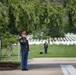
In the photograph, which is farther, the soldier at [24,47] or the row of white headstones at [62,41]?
the row of white headstones at [62,41]

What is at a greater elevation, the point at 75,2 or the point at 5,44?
the point at 75,2

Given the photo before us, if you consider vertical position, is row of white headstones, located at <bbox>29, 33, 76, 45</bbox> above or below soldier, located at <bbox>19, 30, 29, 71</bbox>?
below

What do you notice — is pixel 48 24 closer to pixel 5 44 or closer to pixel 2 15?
pixel 2 15

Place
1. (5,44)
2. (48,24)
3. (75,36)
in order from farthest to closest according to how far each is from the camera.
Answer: (75,36) < (5,44) < (48,24)

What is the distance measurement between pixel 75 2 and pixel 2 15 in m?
4.34

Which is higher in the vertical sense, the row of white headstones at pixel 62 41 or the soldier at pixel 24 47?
the soldier at pixel 24 47

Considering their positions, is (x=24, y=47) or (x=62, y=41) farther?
(x=62, y=41)

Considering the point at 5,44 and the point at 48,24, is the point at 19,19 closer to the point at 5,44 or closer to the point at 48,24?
the point at 48,24

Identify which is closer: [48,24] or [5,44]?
[48,24]

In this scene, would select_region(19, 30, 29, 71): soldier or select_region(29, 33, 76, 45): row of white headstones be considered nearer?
select_region(19, 30, 29, 71): soldier

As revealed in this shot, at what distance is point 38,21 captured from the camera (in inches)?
845

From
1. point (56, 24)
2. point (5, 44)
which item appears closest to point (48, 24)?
point (56, 24)

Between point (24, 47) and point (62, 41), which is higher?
point (24, 47)

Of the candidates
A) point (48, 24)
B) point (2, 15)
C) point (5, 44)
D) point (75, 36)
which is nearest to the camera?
point (2, 15)
